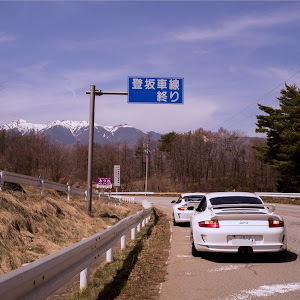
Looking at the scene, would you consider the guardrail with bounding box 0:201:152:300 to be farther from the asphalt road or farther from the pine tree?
the pine tree

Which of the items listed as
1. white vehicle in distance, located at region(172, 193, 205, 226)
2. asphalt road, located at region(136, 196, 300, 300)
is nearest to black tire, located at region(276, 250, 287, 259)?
asphalt road, located at region(136, 196, 300, 300)

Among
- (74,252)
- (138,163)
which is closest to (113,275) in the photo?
(74,252)

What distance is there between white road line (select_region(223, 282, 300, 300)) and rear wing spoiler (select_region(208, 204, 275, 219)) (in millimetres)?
1965

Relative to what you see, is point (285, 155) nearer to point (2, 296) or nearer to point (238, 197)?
point (238, 197)

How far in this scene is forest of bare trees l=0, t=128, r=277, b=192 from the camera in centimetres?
8225

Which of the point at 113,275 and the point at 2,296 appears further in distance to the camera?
the point at 113,275

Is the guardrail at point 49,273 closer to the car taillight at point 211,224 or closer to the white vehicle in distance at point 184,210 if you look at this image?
the car taillight at point 211,224

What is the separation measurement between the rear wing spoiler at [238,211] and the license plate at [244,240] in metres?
0.42

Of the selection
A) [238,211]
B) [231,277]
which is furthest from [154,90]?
[231,277]

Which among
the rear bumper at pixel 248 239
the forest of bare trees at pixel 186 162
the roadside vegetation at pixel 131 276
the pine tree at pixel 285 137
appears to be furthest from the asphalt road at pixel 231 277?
the forest of bare trees at pixel 186 162

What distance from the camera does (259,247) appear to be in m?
8.40

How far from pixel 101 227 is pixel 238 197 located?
7.30 metres

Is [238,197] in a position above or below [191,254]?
above

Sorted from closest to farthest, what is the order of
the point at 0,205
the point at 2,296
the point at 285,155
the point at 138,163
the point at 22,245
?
the point at 2,296, the point at 22,245, the point at 0,205, the point at 285,155, the point at 138,163
